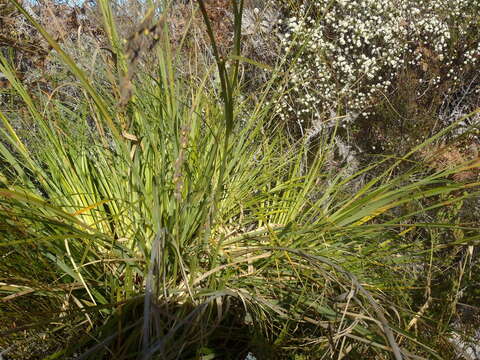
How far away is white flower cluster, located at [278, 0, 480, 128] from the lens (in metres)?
3.92

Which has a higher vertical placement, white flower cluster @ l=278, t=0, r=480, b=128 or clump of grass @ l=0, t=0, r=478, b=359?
white flower cluster @ l=278, t=0, r=480, b=128

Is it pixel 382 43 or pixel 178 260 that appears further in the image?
pixel 382 43

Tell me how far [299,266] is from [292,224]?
0.72 feet

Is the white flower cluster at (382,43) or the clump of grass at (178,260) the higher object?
the white flower cluster at (382,43)

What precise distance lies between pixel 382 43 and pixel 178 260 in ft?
11.4

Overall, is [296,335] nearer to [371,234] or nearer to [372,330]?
[372,330]

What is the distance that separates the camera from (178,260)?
1.46m

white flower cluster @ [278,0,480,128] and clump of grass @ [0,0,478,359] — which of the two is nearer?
clump of grass @ [0,0,478,359]

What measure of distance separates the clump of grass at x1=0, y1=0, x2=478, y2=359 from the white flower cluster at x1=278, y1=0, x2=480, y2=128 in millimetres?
2254

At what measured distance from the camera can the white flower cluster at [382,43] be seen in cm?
392

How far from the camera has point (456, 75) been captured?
4.27 metres

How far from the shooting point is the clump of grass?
1.25 m

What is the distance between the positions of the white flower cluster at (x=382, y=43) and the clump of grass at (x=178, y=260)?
225 cm

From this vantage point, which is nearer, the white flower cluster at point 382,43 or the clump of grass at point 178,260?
the clump of grass at point 178,260
